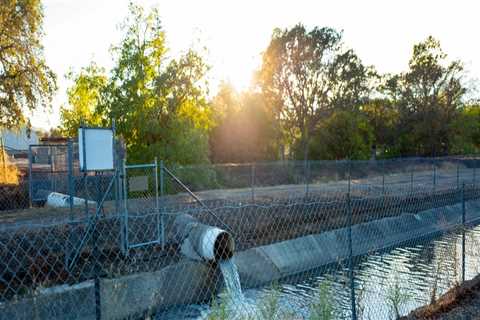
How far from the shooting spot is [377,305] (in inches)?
342

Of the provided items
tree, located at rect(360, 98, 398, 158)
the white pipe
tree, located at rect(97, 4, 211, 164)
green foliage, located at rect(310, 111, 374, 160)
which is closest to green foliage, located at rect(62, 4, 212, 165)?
tree, located at rect(97, 4, 211, 164)

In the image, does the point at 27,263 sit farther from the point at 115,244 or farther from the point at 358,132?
the point at 358,132

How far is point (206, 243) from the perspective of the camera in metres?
9.63

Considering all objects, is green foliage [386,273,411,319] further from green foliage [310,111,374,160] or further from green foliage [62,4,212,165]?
green foliage [310,111,374,160]

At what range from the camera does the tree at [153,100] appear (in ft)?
75.6

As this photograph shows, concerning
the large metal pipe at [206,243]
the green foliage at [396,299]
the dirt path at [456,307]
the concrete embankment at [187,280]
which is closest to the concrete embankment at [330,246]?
the concrete embankment at [187,280]

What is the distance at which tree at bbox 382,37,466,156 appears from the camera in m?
46.3

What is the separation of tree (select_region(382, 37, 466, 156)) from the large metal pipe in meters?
40.6

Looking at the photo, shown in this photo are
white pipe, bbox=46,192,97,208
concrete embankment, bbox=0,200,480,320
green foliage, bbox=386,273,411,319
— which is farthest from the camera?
white pipe, bbox=46,192,97,208

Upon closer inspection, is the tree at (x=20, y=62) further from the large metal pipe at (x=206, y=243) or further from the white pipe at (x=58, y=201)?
the large metal pipe at (x=206, y=243)

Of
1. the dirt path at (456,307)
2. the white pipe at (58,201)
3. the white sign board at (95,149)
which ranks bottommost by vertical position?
the dirt path at (456,307)

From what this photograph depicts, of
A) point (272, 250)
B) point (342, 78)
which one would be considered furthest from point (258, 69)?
point (272, 250)

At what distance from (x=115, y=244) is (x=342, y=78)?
3420 cm

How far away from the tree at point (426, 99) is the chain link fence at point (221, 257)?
95.9ft
